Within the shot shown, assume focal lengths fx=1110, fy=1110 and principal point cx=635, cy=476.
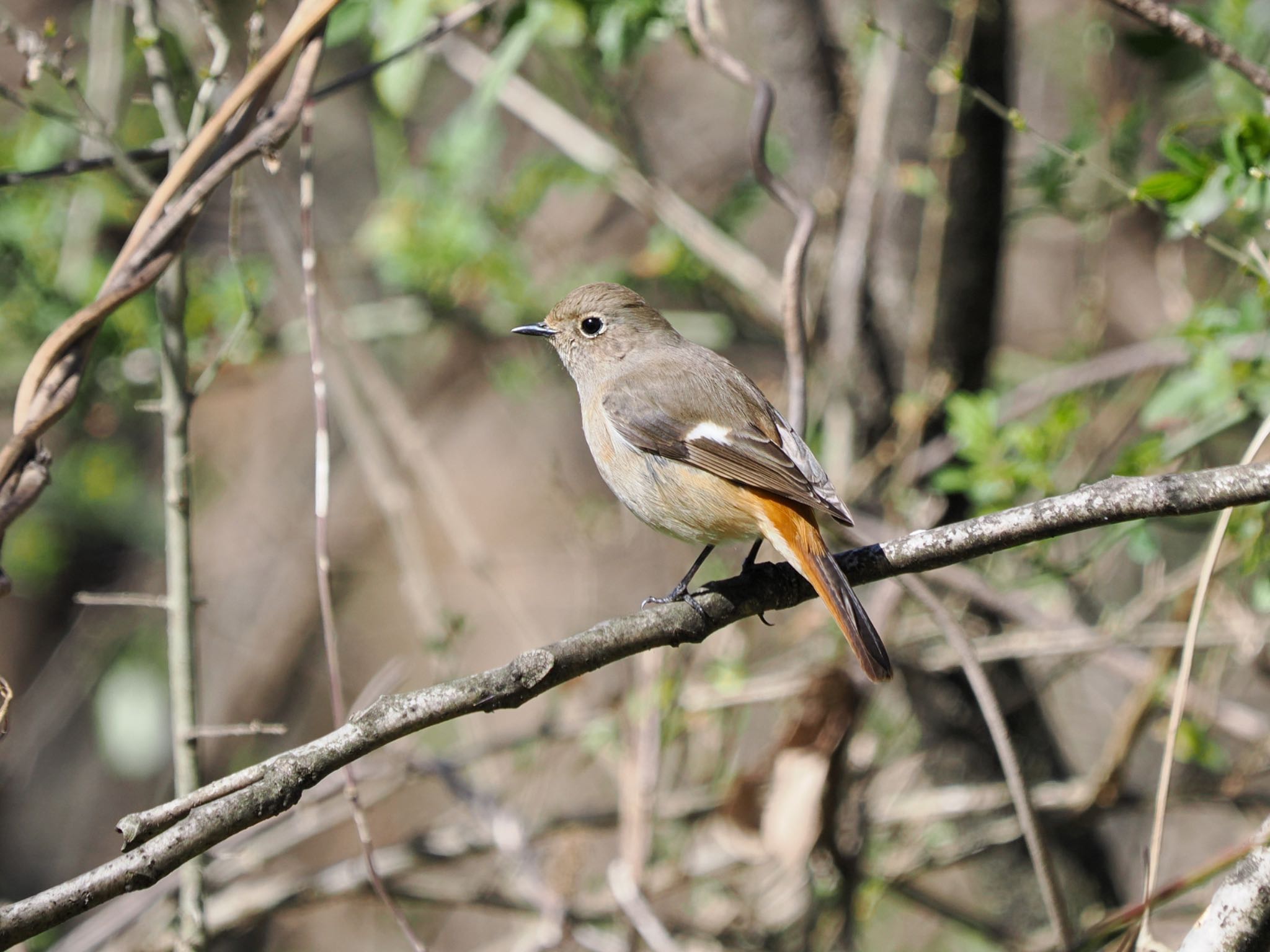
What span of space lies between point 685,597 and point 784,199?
43.5 inches

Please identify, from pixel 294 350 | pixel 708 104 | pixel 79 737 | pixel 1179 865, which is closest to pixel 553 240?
pixel 294 350

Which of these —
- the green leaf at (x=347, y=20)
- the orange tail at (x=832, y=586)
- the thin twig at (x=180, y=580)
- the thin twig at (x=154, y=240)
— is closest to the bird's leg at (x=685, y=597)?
the orange tail at (x=832, y=586)

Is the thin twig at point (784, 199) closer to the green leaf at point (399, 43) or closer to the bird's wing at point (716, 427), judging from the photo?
the bird's wing at point (716, 427)

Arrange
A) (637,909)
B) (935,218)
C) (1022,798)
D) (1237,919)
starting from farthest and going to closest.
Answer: (935,218) < (637,909) < (1022,798) < (1237,919)

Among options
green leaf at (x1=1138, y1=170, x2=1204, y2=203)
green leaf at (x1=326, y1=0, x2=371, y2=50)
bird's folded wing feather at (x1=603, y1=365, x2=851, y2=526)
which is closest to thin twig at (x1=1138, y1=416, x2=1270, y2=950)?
green leaf at (x1=1138, y1=170, x2=1204, y2=203)

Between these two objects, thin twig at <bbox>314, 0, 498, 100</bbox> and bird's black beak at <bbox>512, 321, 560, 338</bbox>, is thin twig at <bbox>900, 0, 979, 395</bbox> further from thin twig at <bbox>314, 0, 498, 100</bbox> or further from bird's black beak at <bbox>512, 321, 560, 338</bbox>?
thin twig at <bbox>314, 0, 498, 100</bbox>

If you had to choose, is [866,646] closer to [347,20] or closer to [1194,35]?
[1194,35]

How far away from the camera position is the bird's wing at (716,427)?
8.25 feet

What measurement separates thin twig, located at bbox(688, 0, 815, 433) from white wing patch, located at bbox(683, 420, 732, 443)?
17 centimetres

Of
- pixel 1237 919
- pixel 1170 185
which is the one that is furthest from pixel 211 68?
pixel 1237 919

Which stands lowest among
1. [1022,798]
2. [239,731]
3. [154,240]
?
[1022,798]

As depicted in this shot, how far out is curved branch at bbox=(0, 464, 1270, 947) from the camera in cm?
129

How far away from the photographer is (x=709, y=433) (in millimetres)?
2729

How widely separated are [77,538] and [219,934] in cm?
332
